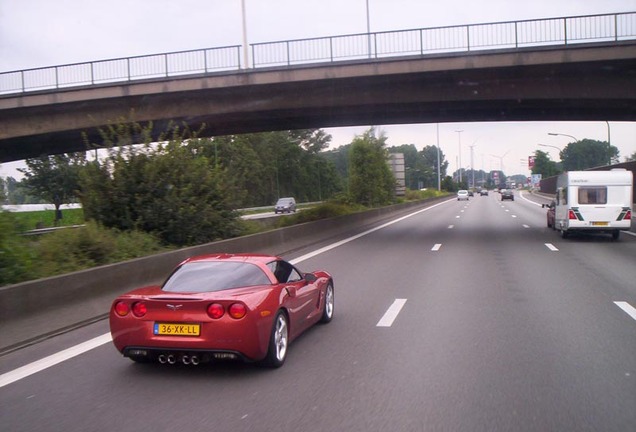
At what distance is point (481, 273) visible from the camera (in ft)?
48.4

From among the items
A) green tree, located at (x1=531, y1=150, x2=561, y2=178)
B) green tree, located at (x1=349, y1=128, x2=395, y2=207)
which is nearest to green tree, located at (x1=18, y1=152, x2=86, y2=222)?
green tree, located at (x1=349, y1=128, x2=395, y2=207)

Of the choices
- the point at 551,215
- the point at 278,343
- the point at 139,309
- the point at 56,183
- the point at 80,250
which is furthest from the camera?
the point at 551,215

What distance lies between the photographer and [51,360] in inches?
296

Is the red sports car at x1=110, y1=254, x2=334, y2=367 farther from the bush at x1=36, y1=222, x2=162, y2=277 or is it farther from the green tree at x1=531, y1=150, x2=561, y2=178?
the green tree at x1=531, y1=150, x2=561, y2=178

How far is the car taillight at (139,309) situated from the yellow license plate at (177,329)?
0.72ft

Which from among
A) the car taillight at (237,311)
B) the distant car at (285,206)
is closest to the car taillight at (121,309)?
the car taillight at (237,311)

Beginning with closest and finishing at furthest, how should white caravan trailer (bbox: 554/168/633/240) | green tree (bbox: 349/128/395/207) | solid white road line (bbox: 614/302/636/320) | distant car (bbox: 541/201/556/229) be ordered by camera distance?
1. solid white road line (bbox: 614/302/636/320)
2. white caravan trailer (bbox: 554/168/633/240)
3. distant car (bbox: 541/201/556/229)
4. green tree (bbox: 349/128/395/207)

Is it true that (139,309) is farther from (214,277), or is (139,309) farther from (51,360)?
(51,360)

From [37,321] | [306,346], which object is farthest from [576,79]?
[37,321]

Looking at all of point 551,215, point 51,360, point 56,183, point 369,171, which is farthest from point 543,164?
point 51,360

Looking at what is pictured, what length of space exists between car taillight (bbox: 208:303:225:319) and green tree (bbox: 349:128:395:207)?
1760 inches

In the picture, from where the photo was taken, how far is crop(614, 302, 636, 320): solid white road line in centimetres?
962

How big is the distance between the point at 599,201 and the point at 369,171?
99.5ft

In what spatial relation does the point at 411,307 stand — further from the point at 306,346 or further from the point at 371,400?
the point at 371,400
